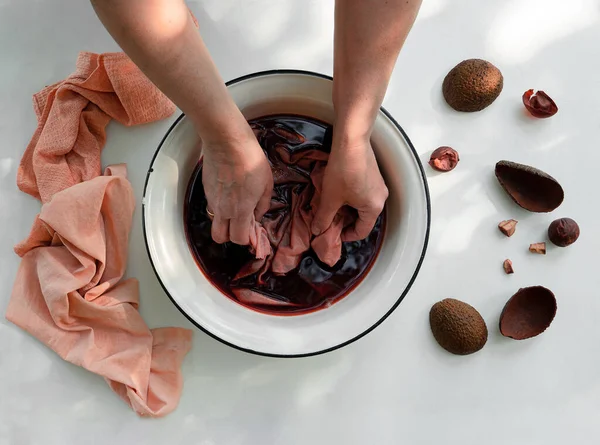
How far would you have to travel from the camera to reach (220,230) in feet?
2.72

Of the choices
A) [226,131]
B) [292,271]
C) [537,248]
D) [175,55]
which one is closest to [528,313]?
[537,248]

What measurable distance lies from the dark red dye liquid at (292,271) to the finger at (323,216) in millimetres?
57

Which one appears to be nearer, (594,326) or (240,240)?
(240,240)

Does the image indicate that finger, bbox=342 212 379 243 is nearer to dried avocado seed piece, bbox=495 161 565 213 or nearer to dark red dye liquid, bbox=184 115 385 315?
dark red dye liquid, bbox=184 115 385 315

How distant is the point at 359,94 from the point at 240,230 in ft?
0.86

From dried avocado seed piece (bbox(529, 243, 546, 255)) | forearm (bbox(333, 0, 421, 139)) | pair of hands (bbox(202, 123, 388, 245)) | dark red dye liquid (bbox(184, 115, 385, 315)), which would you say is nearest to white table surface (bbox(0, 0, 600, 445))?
dried avocado seed piece (bbox(529, 243, 546, 255))

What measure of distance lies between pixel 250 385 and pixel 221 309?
19 cm

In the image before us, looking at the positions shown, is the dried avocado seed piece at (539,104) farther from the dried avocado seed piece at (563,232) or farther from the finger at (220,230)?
the finger at (220,230)

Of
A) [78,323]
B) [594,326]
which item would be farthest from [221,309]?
[594,326]

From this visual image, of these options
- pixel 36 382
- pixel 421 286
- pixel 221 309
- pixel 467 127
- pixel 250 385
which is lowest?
pixel 36 382

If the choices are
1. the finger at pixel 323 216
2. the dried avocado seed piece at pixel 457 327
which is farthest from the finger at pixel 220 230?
the dried avocado seed piece at pixel 457 327

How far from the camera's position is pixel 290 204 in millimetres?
909

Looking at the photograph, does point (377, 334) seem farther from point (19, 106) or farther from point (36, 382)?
point (19, 106)

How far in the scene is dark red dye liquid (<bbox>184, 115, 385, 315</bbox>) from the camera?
0.90 m
